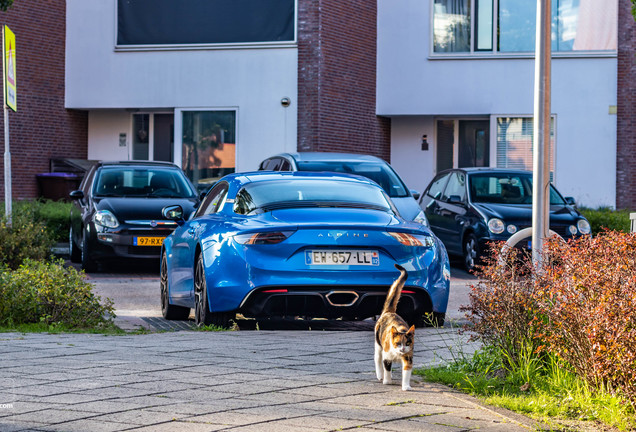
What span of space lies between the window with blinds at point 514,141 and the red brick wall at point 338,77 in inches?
116

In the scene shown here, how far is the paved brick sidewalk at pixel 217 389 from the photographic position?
193 inches

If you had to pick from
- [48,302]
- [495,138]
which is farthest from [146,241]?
[495,138]

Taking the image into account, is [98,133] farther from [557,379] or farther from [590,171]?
[557,379]

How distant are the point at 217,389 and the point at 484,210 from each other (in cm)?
1110

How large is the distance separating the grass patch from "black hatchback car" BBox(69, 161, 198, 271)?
9306mm

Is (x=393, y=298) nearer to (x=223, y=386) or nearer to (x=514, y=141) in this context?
(x=223, y=386)

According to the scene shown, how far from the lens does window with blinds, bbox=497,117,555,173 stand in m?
24.7

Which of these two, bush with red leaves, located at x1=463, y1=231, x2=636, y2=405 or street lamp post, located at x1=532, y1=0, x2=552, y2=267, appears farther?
street lamp post, located at x1=532, y1=0, x2=552, y2=267

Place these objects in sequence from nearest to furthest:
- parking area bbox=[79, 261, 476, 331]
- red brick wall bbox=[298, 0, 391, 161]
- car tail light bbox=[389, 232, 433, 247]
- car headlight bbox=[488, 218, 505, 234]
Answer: car tail light bbox=[389, 232, 433, 247] → parking area bbox=[79, 261, 476, 331] → car headlight bbox=[488, 218, 505, 234] → red brick wall bbox=[298, 0, 391, 161]

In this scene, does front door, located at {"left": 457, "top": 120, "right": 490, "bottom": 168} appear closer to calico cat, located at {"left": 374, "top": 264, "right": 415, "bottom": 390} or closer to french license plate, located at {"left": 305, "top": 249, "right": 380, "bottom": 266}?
french license plate, located at {"left": 305, "top": 249, "right": 380, "bottom": 266}

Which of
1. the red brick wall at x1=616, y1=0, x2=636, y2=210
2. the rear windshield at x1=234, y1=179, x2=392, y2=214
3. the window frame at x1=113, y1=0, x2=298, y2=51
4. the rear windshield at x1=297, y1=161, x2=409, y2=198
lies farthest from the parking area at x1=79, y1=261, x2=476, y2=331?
the window frame at x1=113, y1=0, x2=298, y2=51

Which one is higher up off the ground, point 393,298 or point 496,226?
point 496,226

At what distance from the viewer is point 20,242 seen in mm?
13164

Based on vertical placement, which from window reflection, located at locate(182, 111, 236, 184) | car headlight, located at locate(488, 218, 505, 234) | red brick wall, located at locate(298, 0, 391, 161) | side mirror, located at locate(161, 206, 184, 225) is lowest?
car headlight, located at locate(488, 218, 505, 234)
